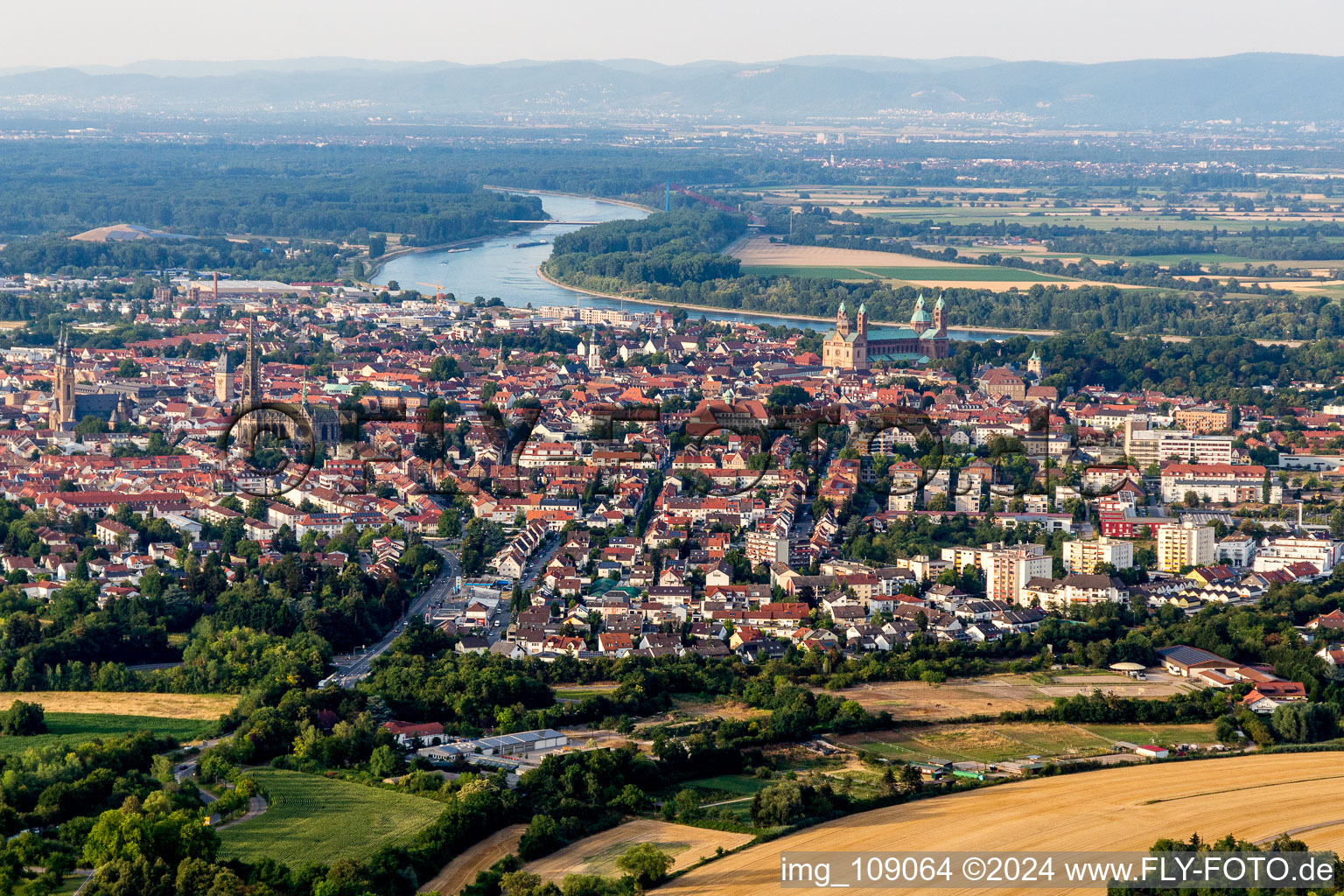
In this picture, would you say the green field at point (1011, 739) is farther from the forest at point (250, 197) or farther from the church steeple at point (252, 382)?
the forest at point (250, 197)

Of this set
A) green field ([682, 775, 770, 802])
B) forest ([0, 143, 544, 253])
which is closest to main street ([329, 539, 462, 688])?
green field ([682, 775, 770, 802])

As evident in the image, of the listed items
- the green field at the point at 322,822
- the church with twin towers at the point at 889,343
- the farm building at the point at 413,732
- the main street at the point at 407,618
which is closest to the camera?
the green field at the point at 322,822

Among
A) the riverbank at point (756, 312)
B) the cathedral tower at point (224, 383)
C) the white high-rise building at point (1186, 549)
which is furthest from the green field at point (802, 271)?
the white high-rise building at point (1186, 549)

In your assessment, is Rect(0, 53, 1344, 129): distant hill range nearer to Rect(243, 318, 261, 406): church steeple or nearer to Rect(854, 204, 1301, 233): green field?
Rect(854, 204, 1301, 233): green field

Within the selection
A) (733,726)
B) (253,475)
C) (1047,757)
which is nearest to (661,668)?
A: (733,726)

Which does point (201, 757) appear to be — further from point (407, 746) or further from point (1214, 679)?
point (1214, 679)

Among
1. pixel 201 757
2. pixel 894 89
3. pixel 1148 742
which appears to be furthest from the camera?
pixel 894 89

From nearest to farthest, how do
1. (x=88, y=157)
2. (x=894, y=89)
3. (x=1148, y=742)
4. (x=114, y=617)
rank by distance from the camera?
1. (x=1148, y=742)
2. (x=114, y=617)
3. (x=88, y=157)
4. (x=894, y=89)
